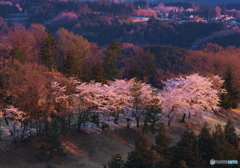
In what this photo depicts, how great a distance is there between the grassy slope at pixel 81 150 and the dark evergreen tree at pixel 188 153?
6.71 m

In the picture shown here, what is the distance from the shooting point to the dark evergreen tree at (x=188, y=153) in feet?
70.0

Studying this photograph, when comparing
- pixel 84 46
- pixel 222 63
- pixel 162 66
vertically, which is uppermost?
pixel 84 46

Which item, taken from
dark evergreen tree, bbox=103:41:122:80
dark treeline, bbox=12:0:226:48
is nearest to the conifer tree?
dark evergreen tree, bbox=103:41:122:80

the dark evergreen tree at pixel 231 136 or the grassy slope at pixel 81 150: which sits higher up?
the dark evergreen tree at pixel 231 136

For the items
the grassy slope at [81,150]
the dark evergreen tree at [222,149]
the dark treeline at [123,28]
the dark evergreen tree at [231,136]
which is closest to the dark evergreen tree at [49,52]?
the grassy slope at [81,150]

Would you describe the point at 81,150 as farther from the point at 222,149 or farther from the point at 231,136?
the point at 231,136

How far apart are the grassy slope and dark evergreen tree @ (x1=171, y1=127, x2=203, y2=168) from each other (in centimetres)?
671

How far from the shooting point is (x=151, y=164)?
20.9 meters

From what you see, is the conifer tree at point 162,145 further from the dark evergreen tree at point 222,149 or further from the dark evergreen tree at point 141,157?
the dark evergreen tree at point 222,149

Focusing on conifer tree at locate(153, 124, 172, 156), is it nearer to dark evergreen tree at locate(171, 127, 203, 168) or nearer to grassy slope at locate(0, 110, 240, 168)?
dark evergreen tree at locate(171, 127, 203, 168)

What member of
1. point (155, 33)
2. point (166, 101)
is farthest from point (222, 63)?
point (155, 33)

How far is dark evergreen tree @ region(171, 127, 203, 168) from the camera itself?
2133cm

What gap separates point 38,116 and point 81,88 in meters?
4.77

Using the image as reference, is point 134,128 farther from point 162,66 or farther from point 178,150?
point 162,66
